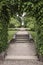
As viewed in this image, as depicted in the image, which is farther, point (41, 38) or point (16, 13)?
point (16, 13)

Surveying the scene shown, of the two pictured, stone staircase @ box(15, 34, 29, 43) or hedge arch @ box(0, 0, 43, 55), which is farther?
stone staircase @ box(15, 34, 29, 43)

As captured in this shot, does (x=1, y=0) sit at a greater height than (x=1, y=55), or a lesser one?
greater

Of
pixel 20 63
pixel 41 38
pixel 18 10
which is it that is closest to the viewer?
pixel 20 63

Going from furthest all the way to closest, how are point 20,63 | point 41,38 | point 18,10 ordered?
1. point 18,10
2. point 41,38
3. point 20,63

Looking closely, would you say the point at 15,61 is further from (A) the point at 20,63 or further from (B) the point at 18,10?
(B) the point at 18,10

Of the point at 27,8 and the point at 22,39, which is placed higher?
the point at 27,8

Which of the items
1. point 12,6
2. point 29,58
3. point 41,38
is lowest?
point 29,58

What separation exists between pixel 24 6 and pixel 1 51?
9.01ft

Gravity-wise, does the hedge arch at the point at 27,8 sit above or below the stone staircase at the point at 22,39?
above

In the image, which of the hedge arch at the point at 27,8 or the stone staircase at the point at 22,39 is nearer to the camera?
the hedge arch at the point at 27,8

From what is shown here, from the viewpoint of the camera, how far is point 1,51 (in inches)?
401

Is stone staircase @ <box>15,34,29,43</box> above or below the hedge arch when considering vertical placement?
below

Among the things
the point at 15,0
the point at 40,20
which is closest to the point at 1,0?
the point at 15,0

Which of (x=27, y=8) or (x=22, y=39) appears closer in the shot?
(x=27, y=8)
